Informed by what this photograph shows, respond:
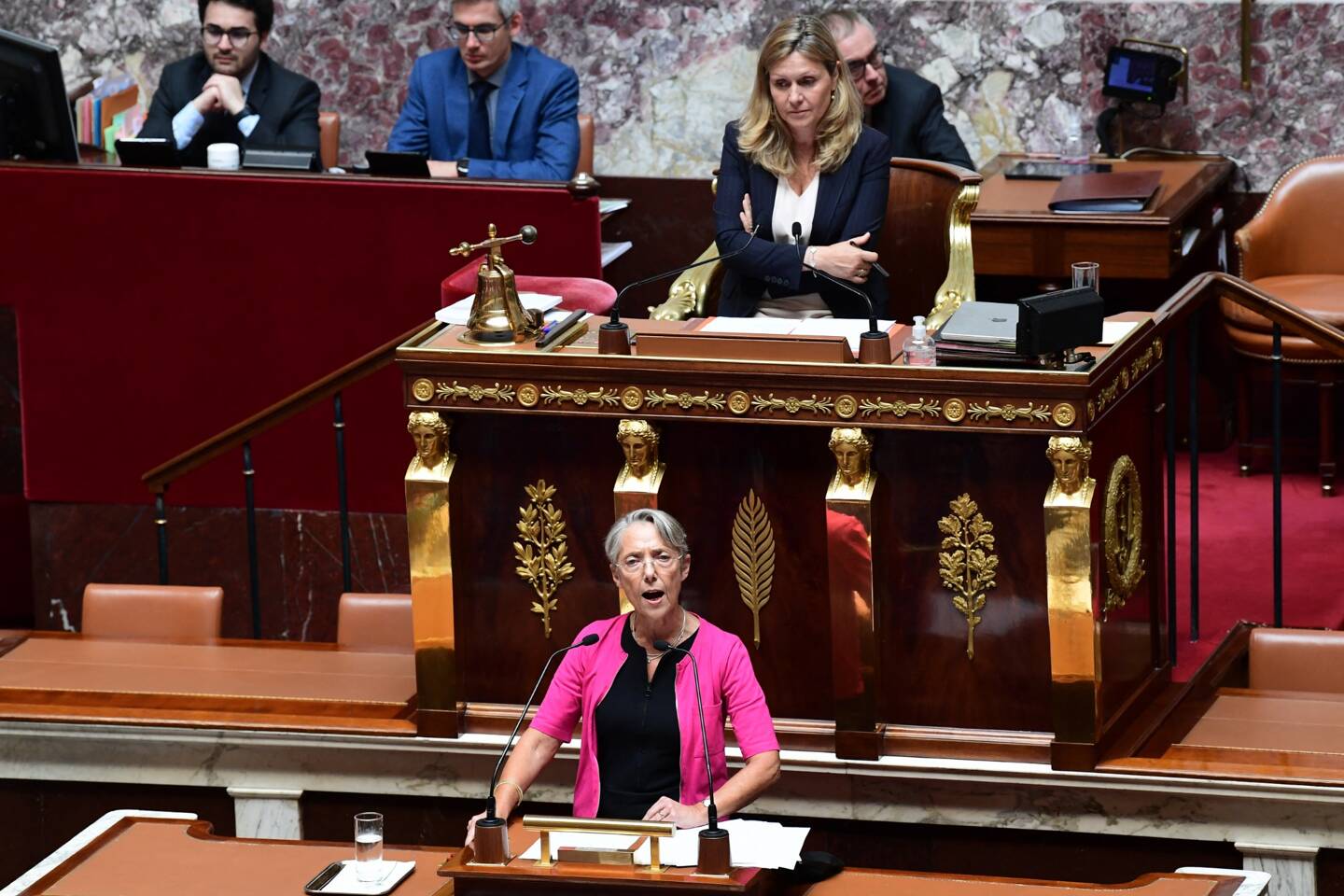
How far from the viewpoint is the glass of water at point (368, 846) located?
4.41m

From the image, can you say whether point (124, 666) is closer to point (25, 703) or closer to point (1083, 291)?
point (25, 703)

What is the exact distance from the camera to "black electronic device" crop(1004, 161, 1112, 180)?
7.71m

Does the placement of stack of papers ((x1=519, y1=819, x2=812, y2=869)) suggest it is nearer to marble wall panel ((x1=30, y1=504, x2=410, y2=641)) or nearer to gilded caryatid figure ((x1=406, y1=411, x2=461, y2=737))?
gilded caryatid figure ((x1=406, y1=411, x2=461, y2=737))

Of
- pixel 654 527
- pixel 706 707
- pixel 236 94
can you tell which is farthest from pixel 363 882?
pixel 236 94

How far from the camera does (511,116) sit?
7273 millimetres

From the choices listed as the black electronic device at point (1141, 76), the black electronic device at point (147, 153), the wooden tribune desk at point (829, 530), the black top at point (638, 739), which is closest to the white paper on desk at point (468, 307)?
the wooden tribune desk at point (829, 530)

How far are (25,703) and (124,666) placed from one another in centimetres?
28

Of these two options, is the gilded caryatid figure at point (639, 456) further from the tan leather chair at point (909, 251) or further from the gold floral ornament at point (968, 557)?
the tan leather chair at point (909, 251)

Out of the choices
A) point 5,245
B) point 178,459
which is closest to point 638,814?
point 178,459

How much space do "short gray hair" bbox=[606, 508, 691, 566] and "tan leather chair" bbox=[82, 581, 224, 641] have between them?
5.67ft

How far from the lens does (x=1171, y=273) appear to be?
7.17 m

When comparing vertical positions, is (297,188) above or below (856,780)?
above

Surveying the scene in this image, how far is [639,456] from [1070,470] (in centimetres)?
91

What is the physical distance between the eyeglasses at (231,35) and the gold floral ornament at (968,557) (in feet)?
11.1
